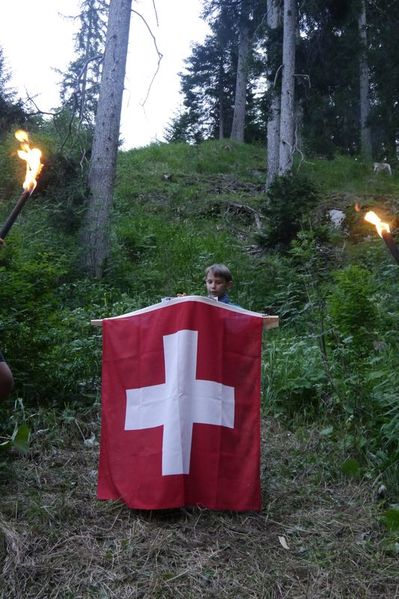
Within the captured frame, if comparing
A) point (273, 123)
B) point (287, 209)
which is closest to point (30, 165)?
point (287, 209)

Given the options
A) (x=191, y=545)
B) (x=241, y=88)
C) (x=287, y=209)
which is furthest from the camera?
(x=241, y=88)

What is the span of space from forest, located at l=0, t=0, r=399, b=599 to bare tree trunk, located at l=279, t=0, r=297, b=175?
1.6 inches

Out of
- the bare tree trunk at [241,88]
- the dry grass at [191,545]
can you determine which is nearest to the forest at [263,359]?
the dry grass at [191,545]

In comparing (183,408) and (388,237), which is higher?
(388,237)

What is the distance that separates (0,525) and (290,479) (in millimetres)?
1784

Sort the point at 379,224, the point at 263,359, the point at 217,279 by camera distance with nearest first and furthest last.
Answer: the point at 379,224
the point at 217,279
the point at 263,359

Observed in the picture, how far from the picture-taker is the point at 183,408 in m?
3.26

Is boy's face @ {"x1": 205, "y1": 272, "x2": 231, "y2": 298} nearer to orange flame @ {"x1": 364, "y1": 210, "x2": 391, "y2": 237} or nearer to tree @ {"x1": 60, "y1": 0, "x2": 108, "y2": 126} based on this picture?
orange flame @ {"x1": 364, "y1": 210, "x2": 391, "y2": 237}

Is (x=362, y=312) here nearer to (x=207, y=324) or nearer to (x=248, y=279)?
(x=207, y=324)

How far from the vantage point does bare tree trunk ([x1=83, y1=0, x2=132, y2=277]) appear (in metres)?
10.3

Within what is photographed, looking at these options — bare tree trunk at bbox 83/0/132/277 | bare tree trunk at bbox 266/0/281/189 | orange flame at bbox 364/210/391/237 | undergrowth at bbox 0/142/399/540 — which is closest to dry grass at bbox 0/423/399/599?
undergrowth at bbox 0/142/399/540

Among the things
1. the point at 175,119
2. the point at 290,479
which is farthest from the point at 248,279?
the point at 175,119

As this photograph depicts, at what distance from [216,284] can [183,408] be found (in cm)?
125

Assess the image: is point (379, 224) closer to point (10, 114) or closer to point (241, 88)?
point (10, 114)
